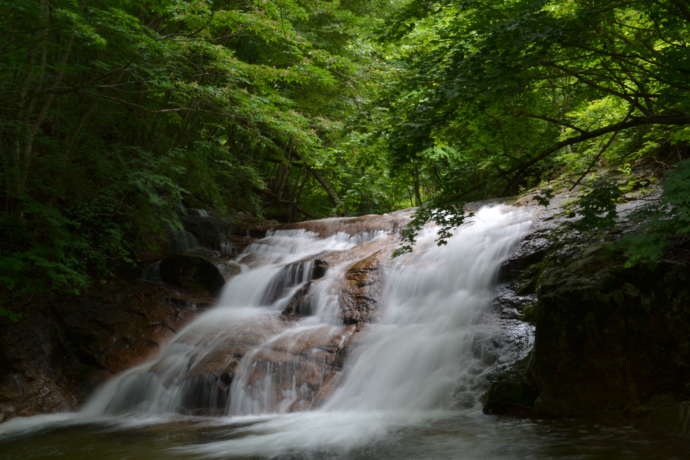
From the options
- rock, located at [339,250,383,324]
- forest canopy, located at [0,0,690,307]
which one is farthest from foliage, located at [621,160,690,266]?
rock, located at [339,250,383,324]

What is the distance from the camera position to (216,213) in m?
15.8

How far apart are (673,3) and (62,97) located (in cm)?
877

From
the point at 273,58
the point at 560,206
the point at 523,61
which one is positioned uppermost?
the point at 273,58

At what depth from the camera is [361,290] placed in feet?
28.9

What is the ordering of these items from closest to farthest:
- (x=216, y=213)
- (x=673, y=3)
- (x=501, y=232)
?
(x=673, y=3) < (x=501, y=232) < (x=216, y=213)

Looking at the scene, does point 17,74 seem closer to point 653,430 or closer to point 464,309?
point 464,309

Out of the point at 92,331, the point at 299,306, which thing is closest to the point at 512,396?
the point at 299,306

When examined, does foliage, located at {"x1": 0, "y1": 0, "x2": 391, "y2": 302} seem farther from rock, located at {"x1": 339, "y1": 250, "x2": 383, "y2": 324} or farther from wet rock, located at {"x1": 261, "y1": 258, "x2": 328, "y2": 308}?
wet rock, located at {"x1": 261, "y1": 258, "x2": 328, "y2": 308}

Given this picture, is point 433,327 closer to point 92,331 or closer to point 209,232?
point 92,331

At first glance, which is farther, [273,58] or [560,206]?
[273,58]

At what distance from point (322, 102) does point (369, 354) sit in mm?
8164

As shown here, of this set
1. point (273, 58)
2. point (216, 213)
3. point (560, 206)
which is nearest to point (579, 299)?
point (560, 206)

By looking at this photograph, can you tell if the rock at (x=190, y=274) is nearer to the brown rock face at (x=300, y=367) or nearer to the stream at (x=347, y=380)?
the stream at (x=347, y=380)

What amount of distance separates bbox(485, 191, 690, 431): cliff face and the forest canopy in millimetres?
1005
